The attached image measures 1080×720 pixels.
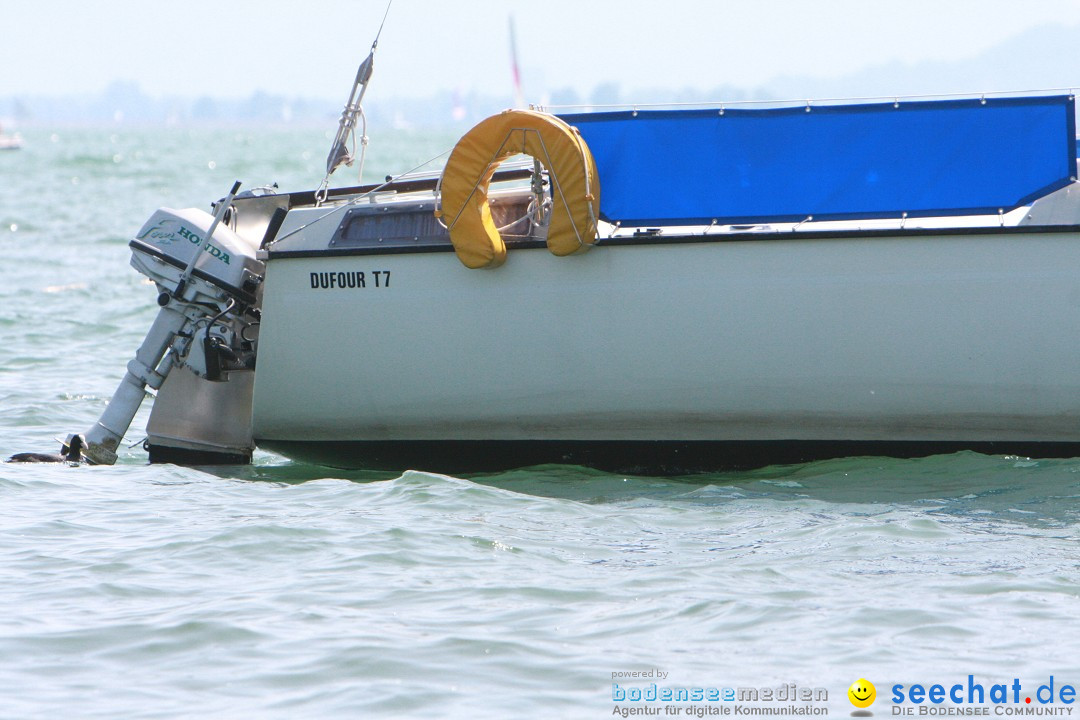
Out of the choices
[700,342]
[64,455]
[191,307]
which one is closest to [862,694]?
[700,342]

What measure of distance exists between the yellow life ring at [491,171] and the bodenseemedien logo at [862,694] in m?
2.76

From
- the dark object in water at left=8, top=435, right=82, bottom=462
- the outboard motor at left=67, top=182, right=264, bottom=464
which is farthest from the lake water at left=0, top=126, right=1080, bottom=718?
the outboard motor at left=67, top=182, right=264, bottom=464

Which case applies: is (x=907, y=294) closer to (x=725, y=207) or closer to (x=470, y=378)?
(x=725, y=207)

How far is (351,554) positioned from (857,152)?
300cm

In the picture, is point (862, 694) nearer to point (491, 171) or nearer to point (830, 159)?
point (830, 159)

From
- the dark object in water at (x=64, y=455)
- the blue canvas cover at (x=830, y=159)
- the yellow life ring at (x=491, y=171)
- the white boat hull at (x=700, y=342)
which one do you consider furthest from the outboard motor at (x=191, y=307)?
the blue canvas cover at (x=830, y=159)

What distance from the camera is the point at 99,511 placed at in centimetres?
631

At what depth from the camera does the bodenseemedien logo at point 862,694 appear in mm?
4044

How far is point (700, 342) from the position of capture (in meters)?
6.46

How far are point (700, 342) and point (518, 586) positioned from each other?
1.86 metres

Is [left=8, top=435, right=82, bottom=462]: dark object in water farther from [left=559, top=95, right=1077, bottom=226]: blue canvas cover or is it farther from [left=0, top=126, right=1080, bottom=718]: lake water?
[left=559, top=95, right=1077, bottom=226]: blue canvas cover

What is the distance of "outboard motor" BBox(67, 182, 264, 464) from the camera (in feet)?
23.2

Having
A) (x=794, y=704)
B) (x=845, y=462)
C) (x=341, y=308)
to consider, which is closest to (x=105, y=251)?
(x=341, y=308)

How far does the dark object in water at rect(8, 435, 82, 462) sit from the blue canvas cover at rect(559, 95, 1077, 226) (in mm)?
3016
